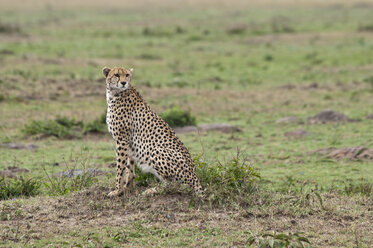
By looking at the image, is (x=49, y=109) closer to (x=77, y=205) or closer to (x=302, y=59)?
(x=77, y=205)

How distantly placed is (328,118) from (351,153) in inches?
109

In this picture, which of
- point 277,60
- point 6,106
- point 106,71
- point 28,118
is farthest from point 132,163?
point 277,60

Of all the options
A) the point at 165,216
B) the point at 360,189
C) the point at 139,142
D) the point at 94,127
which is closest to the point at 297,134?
the point at 94,127

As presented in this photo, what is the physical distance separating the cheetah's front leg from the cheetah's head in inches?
22.2

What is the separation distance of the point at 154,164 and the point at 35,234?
1284 millimetres

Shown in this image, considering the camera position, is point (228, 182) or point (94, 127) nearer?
point (228, 182)

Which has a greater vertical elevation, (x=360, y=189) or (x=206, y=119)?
(x=360, y=189)

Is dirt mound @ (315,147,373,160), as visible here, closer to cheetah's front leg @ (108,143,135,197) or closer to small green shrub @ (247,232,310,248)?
cheetah's front leg @ (108,143,135,197)

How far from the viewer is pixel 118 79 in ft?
20.2

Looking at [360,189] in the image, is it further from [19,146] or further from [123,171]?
[19,146]

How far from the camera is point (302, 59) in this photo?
2055 centimetres

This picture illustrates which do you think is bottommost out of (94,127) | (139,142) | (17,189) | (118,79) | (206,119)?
(206,119)

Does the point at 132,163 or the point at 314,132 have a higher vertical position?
the point at 132,163

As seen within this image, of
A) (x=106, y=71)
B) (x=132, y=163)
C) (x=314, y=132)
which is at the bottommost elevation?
(x=314, y=132)
